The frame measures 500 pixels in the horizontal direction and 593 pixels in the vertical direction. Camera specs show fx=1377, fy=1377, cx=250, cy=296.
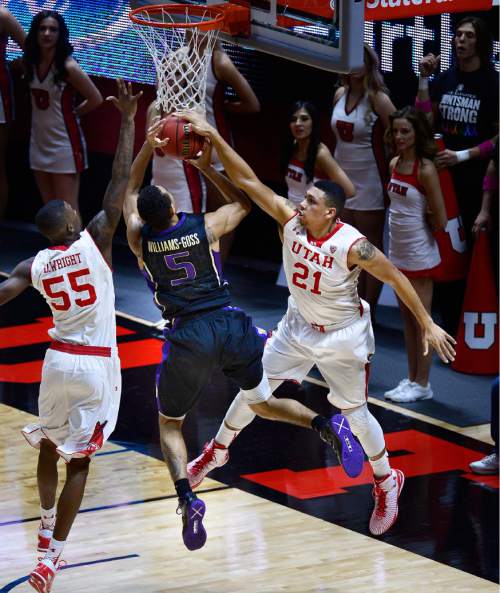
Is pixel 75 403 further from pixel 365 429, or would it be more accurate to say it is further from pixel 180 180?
pixel 180 180

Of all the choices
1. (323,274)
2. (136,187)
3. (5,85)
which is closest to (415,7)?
(323,274)

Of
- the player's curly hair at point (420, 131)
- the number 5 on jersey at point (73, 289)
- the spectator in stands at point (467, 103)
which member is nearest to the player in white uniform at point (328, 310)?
the number 5 on jersey at point (73, 289)

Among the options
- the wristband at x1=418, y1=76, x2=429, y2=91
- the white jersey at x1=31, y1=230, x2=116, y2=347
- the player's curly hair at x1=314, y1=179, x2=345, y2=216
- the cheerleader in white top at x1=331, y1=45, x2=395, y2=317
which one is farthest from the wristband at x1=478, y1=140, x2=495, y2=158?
the white jersey at x1=31, y1=230, x2=116, y2=347

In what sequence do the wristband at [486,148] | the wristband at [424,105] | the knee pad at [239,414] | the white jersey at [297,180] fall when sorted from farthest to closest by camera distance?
1. the white jersey at [297,180]
2. the wristband at [424,105]
3. the wristband at [486,148]
4. the knee pad at [239,414]

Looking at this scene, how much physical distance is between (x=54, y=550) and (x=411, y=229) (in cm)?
381

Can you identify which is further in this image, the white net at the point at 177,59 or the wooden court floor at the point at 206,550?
the white net at the point at 177,59

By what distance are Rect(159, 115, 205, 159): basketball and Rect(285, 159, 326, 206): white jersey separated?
315 centimetres

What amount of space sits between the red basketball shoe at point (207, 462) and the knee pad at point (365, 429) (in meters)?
0.73

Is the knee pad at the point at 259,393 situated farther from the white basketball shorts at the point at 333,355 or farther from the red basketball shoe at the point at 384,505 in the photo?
the red basketball shoe at the point at 384,505

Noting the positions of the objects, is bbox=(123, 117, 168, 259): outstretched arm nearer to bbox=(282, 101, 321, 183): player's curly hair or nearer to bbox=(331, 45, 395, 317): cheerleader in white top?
bbox=(282, 101, 321, 183): player's curly hair

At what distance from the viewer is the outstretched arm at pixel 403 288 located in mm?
6609

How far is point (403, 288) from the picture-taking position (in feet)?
22.1

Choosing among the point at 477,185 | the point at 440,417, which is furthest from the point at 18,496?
the point at 477,185

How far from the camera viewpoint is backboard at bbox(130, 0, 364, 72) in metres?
6.89
